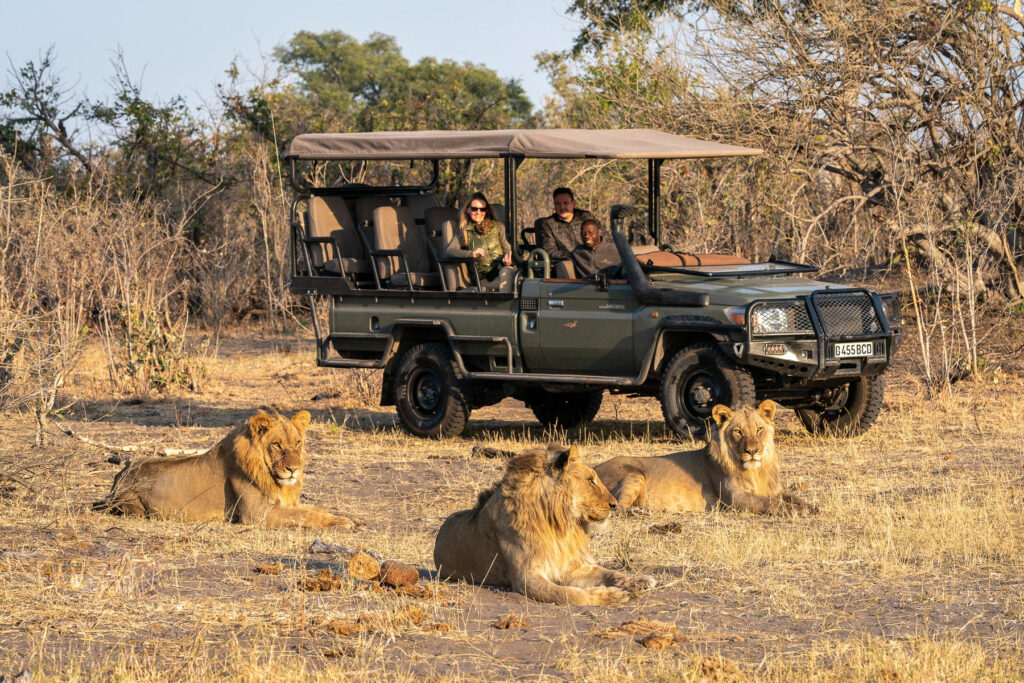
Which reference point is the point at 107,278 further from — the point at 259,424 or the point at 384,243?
the point at 259,424

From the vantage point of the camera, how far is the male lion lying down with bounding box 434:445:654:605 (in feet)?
20.6

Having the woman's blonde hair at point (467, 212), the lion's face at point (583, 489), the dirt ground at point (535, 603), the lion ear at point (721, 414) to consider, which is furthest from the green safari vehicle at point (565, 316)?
the lion's face at point (583, 489)

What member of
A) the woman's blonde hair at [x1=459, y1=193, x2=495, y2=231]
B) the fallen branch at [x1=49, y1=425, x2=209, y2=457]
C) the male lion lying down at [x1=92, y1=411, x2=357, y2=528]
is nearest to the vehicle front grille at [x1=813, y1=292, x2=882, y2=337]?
the woman's blonde hair at [x1=459, y1=193, x2=495, y2=231]

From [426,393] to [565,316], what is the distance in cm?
171

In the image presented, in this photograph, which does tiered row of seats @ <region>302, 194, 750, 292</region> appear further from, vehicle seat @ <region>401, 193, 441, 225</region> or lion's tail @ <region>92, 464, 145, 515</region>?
lion's tail @ <region>92, 464, 145, 515</region>

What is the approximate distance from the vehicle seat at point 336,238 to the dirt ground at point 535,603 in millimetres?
1944

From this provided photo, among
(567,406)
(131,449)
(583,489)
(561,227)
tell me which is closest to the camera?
(583,489)

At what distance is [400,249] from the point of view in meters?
12.7

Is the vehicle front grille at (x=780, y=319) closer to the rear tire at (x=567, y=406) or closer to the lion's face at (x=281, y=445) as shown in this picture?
the rear tire at (x=567, y=406)

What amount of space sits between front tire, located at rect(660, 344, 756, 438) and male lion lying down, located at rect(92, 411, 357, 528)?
3.38 meters

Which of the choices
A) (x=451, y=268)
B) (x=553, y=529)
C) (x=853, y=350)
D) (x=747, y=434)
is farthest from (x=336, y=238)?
(x=553, y=529)

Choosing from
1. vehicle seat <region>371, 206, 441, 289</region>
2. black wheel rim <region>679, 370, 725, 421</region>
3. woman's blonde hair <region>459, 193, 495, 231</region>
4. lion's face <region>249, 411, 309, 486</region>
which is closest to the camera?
lion's face <region>249, 411, 309, 486</region>

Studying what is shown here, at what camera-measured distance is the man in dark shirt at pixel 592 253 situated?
1182 centimetres

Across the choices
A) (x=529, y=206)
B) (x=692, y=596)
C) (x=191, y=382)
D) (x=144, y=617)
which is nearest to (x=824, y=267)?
(x=529, y=206)
